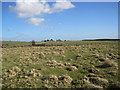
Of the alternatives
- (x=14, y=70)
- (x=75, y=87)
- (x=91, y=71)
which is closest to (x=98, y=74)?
(x=91, y=71)

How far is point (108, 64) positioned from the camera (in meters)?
16.7

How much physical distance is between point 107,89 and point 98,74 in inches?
137

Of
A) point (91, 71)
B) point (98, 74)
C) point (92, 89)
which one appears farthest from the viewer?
point (91, 71)

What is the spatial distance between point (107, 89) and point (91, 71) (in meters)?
4.52

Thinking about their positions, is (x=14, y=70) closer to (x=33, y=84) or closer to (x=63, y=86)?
(x=33, y=84)

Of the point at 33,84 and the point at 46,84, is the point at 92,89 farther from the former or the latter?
the point at 33,84

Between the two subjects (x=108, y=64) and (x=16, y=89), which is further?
(x=108, y=64)

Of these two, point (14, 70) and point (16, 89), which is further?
point (14, 70)

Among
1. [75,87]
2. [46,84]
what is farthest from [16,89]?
[75,87]

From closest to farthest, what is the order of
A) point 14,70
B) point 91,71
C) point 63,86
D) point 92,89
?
point 92,89 < point 63,86 < point 91,71 < point 14,70

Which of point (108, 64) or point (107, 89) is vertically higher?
point (108, 64)

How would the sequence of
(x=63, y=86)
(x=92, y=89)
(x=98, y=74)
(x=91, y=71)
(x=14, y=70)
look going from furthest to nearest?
(x=14, y=70) < (x=91, y=71) < (x=98, y=74) < (x=63, y=86) < (x=92, y=89)

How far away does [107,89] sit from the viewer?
10.7 m

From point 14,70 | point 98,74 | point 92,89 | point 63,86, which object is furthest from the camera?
point 14,70
